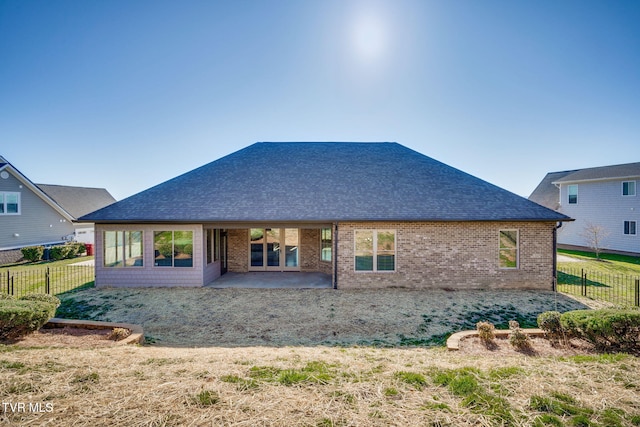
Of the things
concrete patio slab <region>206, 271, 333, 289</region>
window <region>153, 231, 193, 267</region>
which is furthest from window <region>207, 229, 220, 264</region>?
concrete patio slab <region>206, 271, 333, 289</region>

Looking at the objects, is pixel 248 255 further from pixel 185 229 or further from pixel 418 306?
pixel 418 306

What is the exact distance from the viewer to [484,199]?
12.7m

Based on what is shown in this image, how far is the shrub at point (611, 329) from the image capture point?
5.39 m

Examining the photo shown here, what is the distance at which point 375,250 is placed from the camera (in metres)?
11.8

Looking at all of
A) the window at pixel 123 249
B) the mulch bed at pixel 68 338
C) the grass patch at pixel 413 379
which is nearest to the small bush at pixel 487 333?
the grass patch at pixel 413 379

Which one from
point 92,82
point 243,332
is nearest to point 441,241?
point 243,332

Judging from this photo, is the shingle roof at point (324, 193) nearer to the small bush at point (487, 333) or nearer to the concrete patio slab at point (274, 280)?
the concrete patio slab at point (274, 280)

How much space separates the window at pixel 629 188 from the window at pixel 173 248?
30.1 metres

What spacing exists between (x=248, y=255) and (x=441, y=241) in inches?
366

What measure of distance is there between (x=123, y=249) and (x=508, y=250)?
1624 centimetres

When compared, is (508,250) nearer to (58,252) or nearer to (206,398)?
(206,398)

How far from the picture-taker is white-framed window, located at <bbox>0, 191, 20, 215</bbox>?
1944cm

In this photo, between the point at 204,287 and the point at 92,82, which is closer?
the point at 204,287

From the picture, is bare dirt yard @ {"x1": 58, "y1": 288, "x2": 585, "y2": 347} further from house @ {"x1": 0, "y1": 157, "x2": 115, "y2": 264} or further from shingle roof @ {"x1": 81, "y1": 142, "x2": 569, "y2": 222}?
house @ {"x1": 0, "y1": 157, "x2": 115, "y2": 264}
